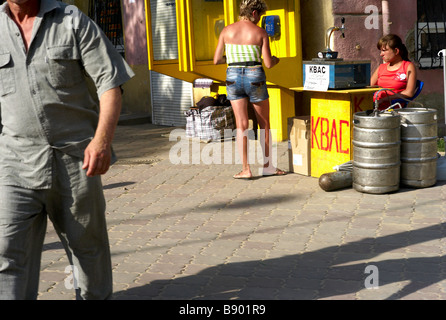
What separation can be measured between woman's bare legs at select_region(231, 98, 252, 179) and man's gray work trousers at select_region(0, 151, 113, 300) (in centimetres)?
419

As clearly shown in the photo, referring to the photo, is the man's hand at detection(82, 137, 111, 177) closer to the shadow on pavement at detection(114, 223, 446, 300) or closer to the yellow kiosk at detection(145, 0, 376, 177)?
the shadow on pavement at detection(114, 223, 446, 300)

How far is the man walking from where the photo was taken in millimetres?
3488

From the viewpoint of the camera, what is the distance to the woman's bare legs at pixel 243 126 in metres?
7.86

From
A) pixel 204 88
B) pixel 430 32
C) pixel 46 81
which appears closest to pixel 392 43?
pixel 430 32

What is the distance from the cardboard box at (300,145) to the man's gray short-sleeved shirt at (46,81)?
15.1 feet

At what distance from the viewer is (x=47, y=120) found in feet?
11.6

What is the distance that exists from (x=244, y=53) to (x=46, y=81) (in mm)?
4434

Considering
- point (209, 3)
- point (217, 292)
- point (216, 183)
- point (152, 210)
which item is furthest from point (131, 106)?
point (217, 292)

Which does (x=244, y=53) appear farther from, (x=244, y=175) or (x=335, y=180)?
(x=335, y=180)

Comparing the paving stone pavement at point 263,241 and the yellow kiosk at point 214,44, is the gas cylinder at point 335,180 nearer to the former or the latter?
the paving stone pavement at point 263,241

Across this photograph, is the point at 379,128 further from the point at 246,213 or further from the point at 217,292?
the point at 217,292

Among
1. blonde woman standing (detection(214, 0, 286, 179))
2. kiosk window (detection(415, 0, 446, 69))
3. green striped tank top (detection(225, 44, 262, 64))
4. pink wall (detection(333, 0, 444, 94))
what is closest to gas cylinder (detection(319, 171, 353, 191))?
blonde woman standing (detection(214, 0, 286, 179))

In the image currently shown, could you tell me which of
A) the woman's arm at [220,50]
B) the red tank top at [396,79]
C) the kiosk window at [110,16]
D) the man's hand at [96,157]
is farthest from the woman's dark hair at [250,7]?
the kiosk window at [110,16]

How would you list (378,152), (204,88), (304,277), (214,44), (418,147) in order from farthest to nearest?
(204,88) < (214,44) < (418,147) < (378,152) < (304,277)
